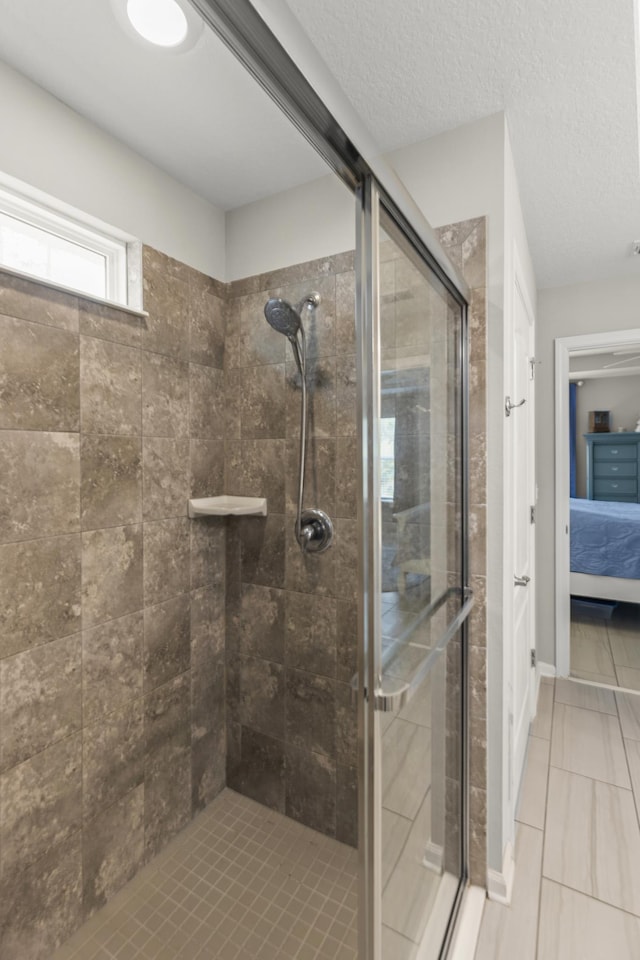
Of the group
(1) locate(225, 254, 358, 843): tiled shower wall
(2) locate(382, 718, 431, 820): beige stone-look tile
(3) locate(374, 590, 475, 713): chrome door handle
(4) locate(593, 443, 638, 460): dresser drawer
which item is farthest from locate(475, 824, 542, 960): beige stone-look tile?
(4) locate(593, 443, 638, 460): dresser drawer

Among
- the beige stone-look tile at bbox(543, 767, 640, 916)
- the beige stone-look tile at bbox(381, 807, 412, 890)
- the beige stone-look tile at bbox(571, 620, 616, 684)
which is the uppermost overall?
the beige stone-look tile at bbox(381, 807, 412, 890)

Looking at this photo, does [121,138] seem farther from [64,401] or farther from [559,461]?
[559,461]

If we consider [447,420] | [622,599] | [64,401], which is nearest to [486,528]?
[447,420]

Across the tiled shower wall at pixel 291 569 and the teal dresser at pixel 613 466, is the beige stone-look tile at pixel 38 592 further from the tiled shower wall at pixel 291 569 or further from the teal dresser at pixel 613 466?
the teal dresser at pixel 613 466

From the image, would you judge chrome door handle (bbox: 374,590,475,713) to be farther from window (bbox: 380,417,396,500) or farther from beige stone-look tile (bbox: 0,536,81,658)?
beige stone-look tile (bbox: 0,536,81,658)

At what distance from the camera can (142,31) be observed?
1.16 meters

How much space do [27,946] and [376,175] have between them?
2.07m

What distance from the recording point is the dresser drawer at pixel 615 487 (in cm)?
543

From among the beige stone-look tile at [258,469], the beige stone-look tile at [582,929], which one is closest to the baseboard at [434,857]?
the beige stone-look tile at [582,929]

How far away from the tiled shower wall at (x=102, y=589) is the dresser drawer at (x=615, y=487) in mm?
5219

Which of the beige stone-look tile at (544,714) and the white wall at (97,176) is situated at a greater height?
the white wall at (97,176)

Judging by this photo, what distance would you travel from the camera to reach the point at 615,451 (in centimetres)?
550

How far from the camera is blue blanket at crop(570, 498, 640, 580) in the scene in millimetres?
3633

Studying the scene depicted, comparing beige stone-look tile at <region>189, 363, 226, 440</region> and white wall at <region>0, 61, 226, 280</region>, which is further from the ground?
white wall at <region>0, 61, 226, 280</region>
